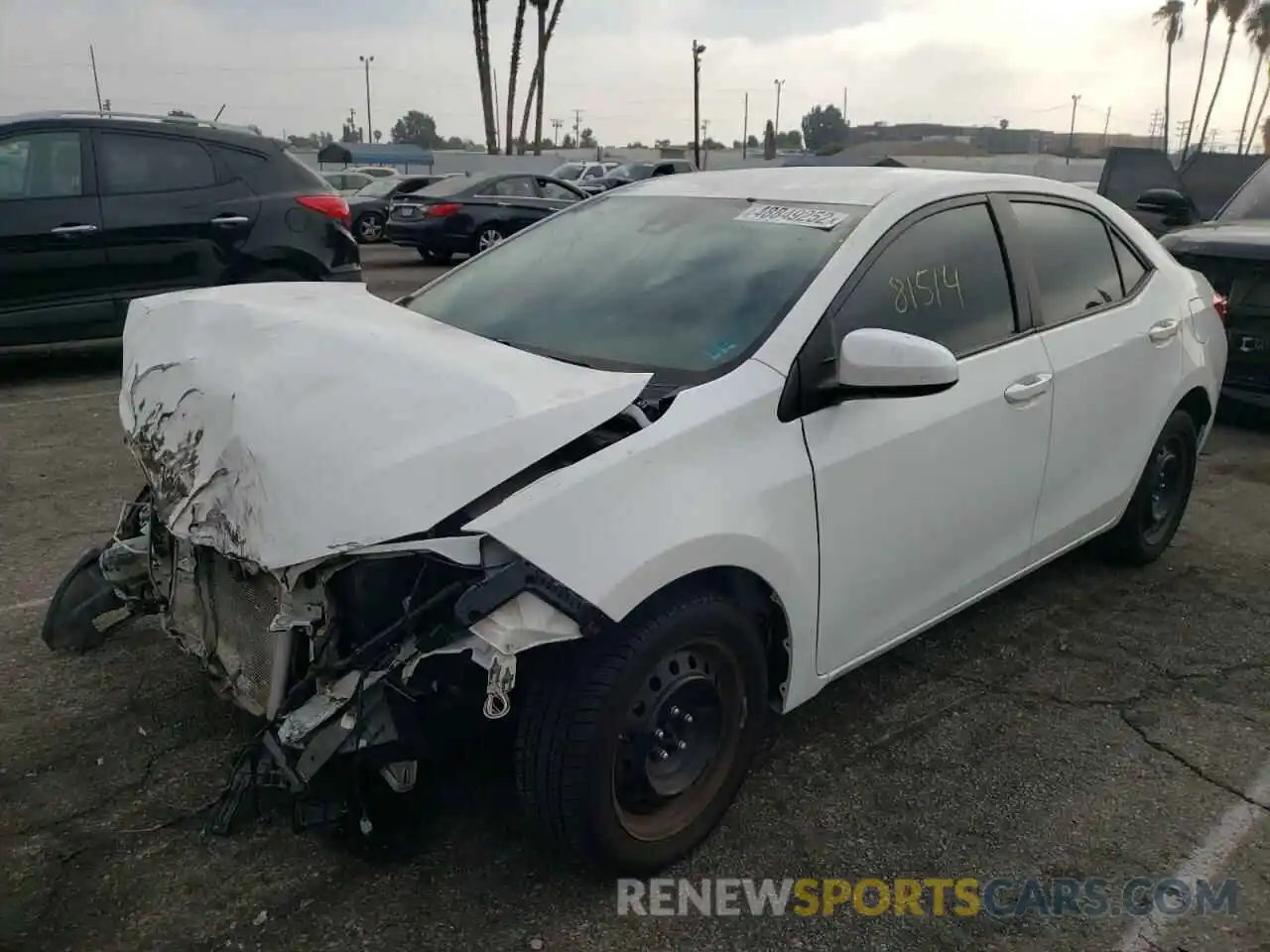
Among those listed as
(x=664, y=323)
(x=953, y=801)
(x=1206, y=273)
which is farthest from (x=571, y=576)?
(x=1206, y=273)

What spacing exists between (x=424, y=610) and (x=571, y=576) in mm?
345

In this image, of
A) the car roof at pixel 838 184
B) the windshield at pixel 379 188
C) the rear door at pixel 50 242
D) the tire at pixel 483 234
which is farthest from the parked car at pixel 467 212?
the car roof at pixel 838 184

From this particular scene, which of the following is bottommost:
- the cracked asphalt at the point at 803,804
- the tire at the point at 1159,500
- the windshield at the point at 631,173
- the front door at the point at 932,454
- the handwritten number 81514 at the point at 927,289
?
the cracked asphalt at the point at 803,804

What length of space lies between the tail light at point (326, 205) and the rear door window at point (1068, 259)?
5851 mm

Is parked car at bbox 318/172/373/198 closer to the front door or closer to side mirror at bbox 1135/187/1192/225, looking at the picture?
side mirror at bbox 1135/187/1192/225

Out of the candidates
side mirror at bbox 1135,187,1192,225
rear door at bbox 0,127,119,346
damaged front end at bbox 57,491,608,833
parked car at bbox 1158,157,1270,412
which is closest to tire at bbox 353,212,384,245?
rear door at bbox 0,127,119,346

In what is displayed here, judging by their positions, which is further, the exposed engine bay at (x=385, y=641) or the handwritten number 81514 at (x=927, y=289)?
the handwritten number 81514 at (x=927, y=289)

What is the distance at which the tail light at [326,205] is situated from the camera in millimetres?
8070

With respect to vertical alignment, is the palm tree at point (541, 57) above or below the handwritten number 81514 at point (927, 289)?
above

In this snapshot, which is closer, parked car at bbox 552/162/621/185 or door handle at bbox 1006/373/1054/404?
door handle at bbox 1006/373/1054/404

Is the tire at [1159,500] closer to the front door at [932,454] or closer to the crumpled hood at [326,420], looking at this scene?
the front door at [932,454]

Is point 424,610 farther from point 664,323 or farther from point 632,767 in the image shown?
point 664,323

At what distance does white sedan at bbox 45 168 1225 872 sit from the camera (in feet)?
7.56

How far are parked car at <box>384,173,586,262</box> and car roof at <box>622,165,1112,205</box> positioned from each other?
12904 millimetres
